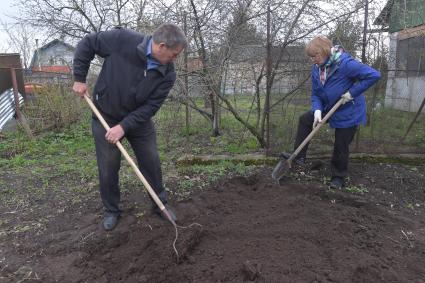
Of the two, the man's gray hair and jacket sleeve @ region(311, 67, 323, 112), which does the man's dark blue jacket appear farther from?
jacket sleeve @ region(311, 67, 323, 112)

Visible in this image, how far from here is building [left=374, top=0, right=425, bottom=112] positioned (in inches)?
209

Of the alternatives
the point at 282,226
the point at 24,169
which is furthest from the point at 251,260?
the point at 24,169

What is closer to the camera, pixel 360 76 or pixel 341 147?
pixel 360 76

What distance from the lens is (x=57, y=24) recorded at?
31.7 feet

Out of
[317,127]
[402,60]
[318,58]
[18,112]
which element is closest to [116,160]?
[317,127]

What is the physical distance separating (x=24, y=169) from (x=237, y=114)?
333 cm

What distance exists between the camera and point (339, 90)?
4246 millimetres

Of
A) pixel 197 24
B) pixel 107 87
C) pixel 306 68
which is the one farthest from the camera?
pixel 197 24

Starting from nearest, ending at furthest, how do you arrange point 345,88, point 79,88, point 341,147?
1. point 79,88
2. point 345,88
3. point 341,147

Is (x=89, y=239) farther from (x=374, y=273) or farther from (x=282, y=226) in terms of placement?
(x=374, y=273)

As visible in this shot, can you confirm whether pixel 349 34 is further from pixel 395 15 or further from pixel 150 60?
pixel 150 60

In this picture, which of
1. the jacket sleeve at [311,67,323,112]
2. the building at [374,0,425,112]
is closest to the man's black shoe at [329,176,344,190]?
the jacket sleeve at [311,67,323,112]

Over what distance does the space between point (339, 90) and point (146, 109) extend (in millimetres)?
2205

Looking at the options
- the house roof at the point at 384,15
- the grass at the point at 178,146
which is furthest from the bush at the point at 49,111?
the house roof at the point at 384,15
